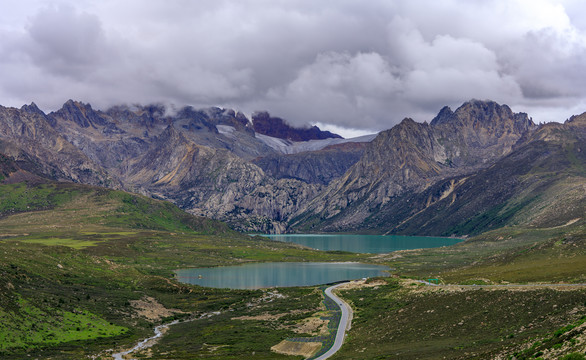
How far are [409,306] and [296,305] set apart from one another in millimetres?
44251

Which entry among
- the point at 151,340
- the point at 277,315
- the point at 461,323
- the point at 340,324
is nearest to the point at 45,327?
the point at 151,340

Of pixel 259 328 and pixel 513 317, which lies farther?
pixel 259 328

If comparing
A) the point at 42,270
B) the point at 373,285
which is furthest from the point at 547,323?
the point at 42,270

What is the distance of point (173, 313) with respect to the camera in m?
147

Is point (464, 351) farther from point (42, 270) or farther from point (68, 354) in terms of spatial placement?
point (42, 270)

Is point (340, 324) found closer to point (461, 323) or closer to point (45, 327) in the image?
point (461, 323)

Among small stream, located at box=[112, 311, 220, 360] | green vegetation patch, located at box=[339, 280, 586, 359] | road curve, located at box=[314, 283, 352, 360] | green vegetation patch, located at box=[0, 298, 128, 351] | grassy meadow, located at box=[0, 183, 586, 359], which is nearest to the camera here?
green vegetation patch, located at box=[339, 280, 586, 359]

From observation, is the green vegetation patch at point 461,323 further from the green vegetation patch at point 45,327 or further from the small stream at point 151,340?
the green vegetation patch at point 45,327

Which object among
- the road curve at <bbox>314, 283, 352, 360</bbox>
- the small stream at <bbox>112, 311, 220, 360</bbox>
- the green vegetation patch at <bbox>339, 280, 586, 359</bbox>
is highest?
the green vegetation patch at <bbox>339, 280, 586, 359</bbox>

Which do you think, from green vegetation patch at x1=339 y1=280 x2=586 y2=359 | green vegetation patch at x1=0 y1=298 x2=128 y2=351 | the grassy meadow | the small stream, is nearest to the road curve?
green vegetation patch at x1=339 y1=280 x2=586 y2=359

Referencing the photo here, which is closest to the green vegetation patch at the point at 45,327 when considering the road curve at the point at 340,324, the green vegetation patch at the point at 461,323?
the road curve at the point at 340,324

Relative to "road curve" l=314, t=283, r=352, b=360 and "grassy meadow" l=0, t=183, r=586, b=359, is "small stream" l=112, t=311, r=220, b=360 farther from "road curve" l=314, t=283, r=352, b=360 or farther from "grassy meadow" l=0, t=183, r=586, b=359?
"road curve" l=314, t=283, r=352, b=360

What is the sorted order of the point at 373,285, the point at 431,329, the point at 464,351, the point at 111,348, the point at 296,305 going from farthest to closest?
the point at 373,285 < the point at 296,305 < the point at 111,348 < the point at 431,329 < the point at 464,351

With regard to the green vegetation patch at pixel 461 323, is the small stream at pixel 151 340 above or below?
below
